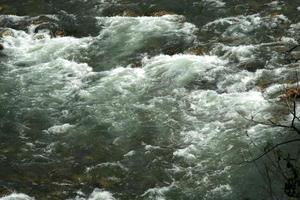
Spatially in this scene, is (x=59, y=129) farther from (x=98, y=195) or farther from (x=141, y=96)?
(x=98, y=195)

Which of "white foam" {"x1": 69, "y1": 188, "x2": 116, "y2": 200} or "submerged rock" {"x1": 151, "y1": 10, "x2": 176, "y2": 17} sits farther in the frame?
"submerged rock" {"x1": 151, "y1": 10, "x2": 176, "y2": 17}

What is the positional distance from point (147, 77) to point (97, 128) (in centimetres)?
214

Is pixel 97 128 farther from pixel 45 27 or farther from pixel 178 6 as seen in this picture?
pixel 178 6

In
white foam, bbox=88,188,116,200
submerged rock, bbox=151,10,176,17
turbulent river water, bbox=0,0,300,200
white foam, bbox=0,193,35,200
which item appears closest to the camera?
white foam, bbox=0,193,35,200

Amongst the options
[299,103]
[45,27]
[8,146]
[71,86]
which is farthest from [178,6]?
[8,146]

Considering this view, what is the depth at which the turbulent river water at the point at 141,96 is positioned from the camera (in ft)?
28.9

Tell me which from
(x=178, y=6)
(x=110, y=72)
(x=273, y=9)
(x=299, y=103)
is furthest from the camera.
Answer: (x=178, y=6)

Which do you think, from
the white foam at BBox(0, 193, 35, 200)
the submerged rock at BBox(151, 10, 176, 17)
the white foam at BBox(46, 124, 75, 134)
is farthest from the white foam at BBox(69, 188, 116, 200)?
the submerged rock at BBox(151, 10, 176, 17)

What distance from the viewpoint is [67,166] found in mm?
9250

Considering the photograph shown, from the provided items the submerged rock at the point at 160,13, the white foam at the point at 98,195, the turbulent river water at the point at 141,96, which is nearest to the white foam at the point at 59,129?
the turbulent river water at the point at 141,96

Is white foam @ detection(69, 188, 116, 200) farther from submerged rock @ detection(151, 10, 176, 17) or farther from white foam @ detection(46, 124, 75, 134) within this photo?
submerged rock @ detection(151, 10, 176, 17)

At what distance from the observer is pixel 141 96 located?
11.2m

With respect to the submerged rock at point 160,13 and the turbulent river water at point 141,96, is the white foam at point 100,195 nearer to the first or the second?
the turbulent river water at point 141,96

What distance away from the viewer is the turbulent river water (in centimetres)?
881
